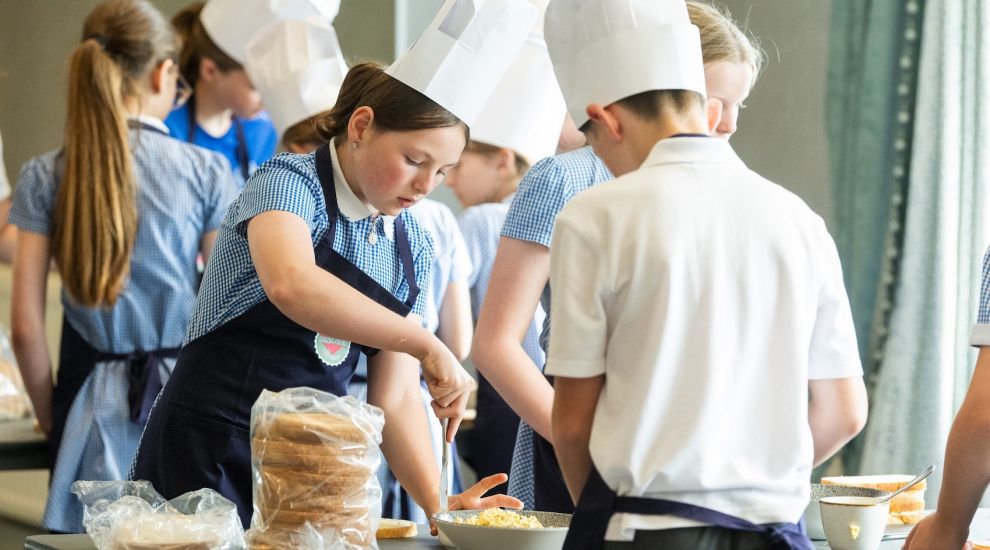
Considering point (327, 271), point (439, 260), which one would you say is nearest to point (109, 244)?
point (439, 260)

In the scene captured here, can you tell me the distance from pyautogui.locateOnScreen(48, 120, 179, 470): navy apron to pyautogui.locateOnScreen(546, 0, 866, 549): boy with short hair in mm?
1641

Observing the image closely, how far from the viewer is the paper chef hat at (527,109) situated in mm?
2715

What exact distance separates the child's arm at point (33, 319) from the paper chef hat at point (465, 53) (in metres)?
1.23

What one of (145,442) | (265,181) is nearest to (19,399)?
(145,442)

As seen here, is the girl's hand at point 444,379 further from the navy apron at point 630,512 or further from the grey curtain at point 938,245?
the grey curtain at point 938,245

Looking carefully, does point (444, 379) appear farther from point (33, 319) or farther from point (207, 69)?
point (207, 69)

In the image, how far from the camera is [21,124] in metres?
5.65

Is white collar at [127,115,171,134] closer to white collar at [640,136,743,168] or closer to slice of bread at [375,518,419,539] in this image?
slice of bread at [375,518,419,539]

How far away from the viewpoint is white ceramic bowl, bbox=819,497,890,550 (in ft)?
4.78

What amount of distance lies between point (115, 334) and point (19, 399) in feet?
1.06

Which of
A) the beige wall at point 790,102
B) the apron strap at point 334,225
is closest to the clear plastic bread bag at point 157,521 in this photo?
the apron strap at point 334,225

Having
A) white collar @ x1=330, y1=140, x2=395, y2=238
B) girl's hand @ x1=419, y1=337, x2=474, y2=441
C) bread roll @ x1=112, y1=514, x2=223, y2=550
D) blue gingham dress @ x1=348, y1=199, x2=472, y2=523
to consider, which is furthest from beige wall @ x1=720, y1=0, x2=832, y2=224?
bread roll @ x1=112, y1=514, x2=223, y2=550

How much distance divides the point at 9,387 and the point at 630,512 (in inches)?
79.3

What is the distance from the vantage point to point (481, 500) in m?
1.61
